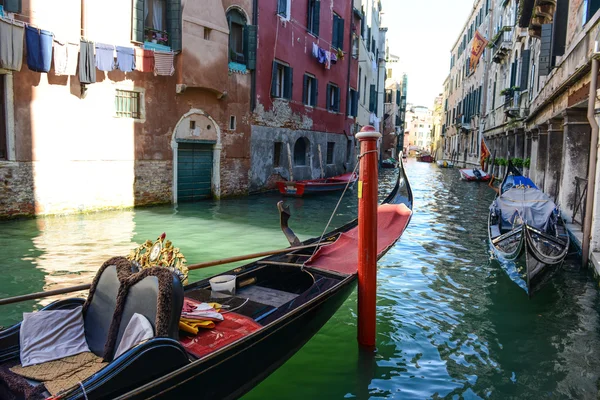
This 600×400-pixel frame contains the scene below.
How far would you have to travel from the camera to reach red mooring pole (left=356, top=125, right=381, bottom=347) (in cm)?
362

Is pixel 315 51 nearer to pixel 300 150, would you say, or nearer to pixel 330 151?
pixel 300 150

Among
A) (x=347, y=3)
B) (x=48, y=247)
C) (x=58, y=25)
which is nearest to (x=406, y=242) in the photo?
(x=48, y=247)

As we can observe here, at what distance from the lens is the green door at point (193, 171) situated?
11383 mm

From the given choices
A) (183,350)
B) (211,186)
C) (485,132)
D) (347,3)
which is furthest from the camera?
(485,132)

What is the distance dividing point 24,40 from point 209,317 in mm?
7250

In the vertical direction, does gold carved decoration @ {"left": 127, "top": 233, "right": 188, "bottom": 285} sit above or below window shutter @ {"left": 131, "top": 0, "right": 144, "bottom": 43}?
below

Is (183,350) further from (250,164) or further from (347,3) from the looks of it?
(347,3)

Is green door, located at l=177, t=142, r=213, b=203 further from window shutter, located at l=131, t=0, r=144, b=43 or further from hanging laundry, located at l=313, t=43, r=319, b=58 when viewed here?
hanging laundry, located at l=313, t=43, r=319, b=58

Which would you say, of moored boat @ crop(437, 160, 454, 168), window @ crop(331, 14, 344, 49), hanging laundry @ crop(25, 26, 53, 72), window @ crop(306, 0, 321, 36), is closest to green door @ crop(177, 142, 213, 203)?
hanging laundry @ crop(25, 26, 53, 72)

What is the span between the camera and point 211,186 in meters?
12.4

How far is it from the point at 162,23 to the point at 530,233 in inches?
338

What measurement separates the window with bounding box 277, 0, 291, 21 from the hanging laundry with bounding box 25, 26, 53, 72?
735 cm

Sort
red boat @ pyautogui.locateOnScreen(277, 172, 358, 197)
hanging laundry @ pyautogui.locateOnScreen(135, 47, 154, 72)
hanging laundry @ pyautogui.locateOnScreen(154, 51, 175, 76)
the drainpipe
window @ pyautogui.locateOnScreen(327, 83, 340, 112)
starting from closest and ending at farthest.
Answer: the drainpipe → hanging laundry @ pyautogui.locateOnScreen(135, 47, 154, 72) → hanging laundry @ pyautogui.locateOnScreen(154, 51, 175, 76) → red boat @ pyautogui.locateOnScreen(277, 172, 358, 197) → window @ pyautogui.locateOnScreen(327, 83, 340, 112)

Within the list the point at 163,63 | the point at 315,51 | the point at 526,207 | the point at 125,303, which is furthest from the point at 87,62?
the point at 315,51
